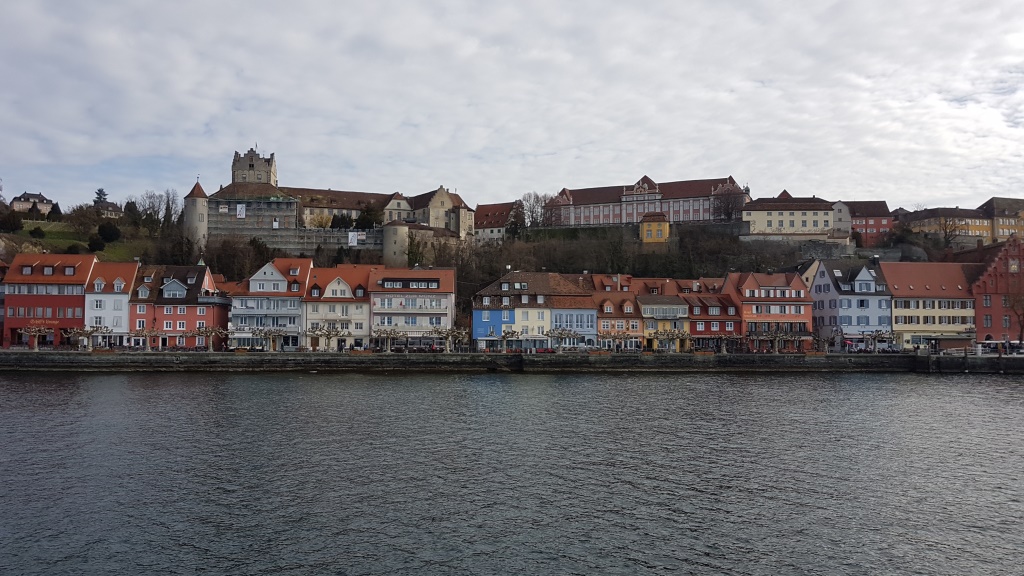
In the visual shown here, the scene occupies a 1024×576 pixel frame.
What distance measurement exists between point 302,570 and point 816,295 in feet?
234

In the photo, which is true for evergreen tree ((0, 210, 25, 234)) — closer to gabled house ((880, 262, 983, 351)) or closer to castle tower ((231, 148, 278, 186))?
castle tower ((231, 148, 278, 186))

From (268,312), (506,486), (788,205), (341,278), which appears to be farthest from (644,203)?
(506,486)

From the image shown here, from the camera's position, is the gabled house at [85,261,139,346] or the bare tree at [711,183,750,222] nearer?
the gabled house at [85,261,139,346]

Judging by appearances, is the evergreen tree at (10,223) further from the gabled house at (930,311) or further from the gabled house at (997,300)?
the gabled house at (997,300)

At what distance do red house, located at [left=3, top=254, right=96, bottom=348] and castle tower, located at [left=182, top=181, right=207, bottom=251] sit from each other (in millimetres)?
35563

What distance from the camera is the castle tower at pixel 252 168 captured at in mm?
125500

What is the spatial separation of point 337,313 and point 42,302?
26.2 m

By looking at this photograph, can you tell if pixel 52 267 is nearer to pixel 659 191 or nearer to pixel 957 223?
pixel 659 191

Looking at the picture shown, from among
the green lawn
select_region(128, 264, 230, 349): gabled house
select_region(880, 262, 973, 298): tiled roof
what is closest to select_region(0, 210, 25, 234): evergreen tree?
the green lawn

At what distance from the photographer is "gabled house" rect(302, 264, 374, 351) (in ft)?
227

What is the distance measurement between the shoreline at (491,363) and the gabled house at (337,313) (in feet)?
25.6

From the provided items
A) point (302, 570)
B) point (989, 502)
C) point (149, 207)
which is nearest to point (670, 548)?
point (302, 570)

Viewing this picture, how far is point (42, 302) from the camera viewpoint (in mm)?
68438

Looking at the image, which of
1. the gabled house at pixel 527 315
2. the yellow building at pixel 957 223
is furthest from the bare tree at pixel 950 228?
the gabled house at pixel 527 315
